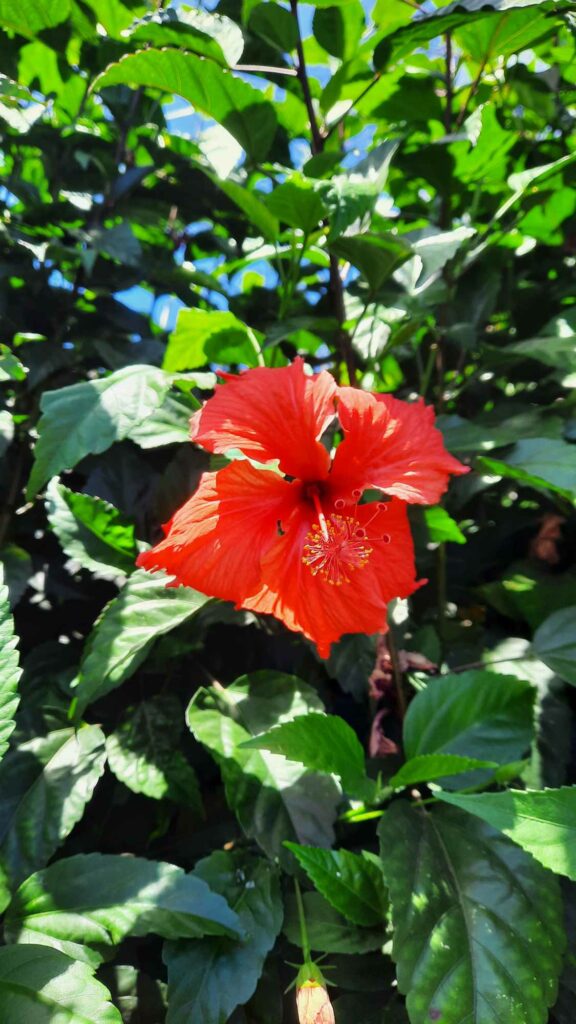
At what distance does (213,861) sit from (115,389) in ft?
1.75

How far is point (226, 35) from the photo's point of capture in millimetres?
897

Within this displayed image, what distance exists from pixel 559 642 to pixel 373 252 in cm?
53

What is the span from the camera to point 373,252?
0.89 meters

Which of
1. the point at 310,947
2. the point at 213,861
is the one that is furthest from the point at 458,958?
the point at 213,861

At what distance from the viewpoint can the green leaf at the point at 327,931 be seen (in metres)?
0.73

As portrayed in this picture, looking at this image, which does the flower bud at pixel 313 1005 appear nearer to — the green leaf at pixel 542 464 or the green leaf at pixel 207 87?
the green leaf at pixel 542 464

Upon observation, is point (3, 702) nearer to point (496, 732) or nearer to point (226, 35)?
point (496, 732)

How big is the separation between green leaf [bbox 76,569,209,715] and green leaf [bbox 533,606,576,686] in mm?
422

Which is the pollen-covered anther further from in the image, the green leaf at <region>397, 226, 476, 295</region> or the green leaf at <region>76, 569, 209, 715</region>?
the green leaf at <region>397, 226, 476, 295</region>

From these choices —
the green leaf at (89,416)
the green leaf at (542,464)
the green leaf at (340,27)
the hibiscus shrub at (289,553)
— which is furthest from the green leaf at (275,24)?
the green leaf at (542,464)

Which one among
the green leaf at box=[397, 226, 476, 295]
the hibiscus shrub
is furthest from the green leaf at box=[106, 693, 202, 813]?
the green leaf at box=[397, 226, 476, 295]

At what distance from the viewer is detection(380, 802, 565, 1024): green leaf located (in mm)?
650

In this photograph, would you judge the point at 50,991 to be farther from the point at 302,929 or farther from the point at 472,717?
the point at 472,717

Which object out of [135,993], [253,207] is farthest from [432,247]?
[135,993]
